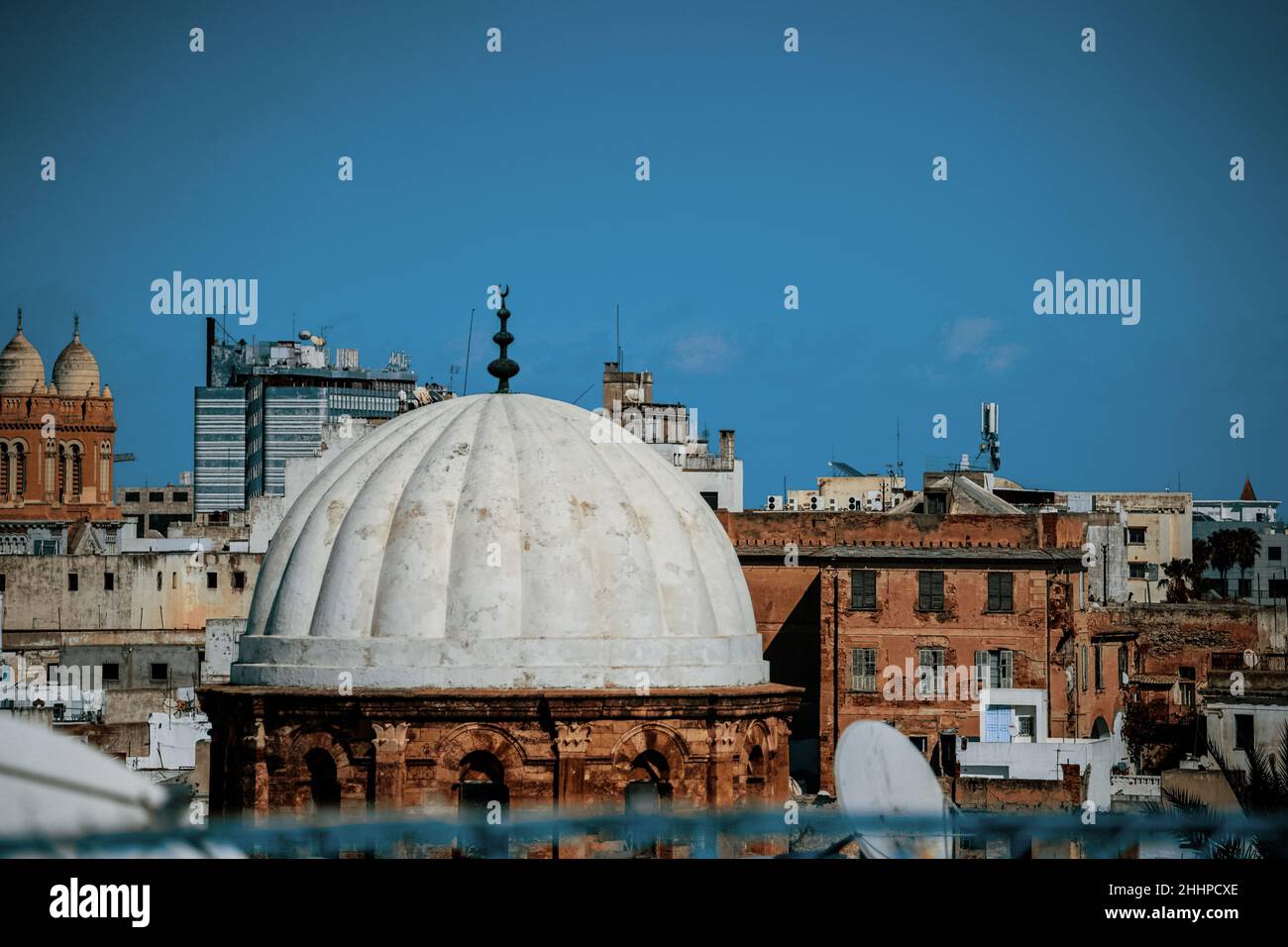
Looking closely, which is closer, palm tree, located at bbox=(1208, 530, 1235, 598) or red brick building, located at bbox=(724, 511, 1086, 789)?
red brick building, located at bbox=(724, 511, 1086, 789)

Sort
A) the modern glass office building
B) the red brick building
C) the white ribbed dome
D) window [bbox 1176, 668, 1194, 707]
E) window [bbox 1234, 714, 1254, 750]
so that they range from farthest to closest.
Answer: the modern glass office building, window [bbox 1176, 668, 1194, 707], the red brick building, window [bbox 1234, 714, 1254, 750], the white ribbed dome

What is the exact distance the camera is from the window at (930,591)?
188ft

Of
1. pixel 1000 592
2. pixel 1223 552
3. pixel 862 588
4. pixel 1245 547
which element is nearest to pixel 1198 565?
pixel 1223 552

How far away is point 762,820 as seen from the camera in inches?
528

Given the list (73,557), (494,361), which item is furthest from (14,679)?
(494,361)

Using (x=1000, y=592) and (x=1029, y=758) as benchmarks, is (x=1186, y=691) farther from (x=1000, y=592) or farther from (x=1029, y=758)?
(x=1029, y=758)

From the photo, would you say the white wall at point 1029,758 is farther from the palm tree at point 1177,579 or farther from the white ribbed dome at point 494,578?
the palm tree at point 1177,579

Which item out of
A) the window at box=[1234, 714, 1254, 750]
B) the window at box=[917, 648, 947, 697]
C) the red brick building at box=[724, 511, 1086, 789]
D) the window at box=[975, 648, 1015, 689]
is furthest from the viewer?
the window at box=[975, 648, 1015, 689]

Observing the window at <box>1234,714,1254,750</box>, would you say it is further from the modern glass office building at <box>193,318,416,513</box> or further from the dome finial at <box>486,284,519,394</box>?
the modern glass office building at <box>193,318,416,513</box>

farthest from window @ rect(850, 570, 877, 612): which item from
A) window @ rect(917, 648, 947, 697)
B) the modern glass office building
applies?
the modern glass office building

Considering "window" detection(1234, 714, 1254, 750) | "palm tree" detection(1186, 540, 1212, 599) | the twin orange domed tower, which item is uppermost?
the twin orange domed tower

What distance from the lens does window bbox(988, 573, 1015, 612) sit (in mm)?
57438

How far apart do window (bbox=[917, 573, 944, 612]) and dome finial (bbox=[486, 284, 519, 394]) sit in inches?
1123
